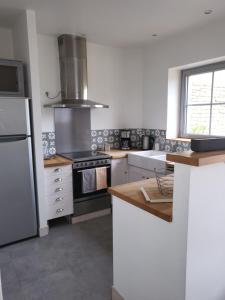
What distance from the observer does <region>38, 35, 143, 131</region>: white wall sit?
3410 millimetres

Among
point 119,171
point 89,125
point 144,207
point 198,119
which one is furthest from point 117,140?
point 144,207

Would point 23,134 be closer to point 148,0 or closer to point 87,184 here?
point 87,184

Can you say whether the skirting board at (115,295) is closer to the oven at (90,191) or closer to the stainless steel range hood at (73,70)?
the oven at (90,191)

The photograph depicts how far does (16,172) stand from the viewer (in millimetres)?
2539

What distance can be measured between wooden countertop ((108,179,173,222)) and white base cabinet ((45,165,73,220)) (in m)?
1.42

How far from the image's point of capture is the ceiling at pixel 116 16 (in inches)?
90.0

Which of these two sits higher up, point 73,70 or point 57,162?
point 73,70

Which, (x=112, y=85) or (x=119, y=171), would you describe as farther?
(x=112, y=85)

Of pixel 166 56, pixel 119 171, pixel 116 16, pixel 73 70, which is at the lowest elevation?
pixel 119 171

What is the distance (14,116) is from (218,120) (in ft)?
8.21

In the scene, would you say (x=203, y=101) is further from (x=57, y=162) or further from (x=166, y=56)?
(x=57, y=162)

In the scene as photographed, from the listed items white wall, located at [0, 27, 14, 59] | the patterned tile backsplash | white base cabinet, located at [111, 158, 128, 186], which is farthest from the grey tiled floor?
white wall, located at [0, 27, 14, 59]

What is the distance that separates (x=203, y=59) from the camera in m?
2.94

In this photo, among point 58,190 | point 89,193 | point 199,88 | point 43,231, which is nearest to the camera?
point 43,231
